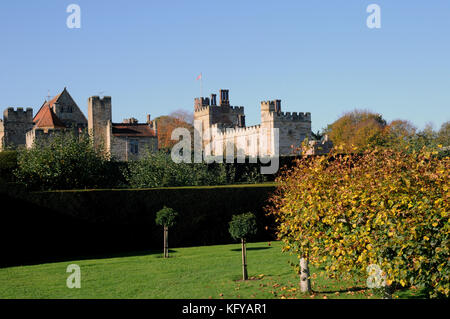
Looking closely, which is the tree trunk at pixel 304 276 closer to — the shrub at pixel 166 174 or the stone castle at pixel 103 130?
the shrub at pixel 166 174

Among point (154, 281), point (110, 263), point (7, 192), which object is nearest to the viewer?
point (154, 281)

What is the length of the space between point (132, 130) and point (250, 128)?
56.1 feet

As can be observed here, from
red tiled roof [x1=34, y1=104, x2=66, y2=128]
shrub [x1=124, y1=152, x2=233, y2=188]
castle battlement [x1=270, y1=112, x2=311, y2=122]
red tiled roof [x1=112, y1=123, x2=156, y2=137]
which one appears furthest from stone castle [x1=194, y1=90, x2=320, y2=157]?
red tiled roof [x1=34, y1=104, x2=66, y2=128]

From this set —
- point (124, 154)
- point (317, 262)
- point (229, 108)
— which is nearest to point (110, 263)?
point (317, 262)

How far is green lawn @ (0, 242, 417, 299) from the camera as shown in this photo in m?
11.0

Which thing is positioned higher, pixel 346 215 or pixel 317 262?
pixel 346 215

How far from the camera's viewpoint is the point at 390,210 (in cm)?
793

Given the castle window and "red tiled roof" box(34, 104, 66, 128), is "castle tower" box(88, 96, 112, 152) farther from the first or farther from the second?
"red tiled roof" box(34, 104, 66, 128)

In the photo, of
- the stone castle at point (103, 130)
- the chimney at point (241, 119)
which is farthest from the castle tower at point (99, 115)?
the chimney at point (241, 119)

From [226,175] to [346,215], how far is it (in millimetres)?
18439

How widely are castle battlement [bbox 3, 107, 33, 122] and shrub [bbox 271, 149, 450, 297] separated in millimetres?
41793

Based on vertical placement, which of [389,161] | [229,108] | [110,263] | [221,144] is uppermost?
[229,108]

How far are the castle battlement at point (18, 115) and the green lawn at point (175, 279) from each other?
34.0m
